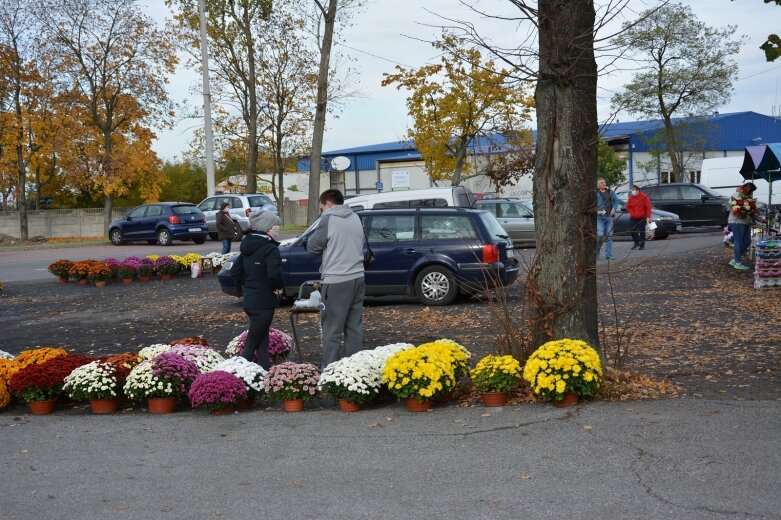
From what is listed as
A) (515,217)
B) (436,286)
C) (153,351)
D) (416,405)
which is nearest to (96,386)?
(153,351)

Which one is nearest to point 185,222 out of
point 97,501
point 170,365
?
point 170,365

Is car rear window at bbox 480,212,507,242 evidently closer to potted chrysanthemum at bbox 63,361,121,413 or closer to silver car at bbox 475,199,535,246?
potted chrysanthemum at bbox 63,361,121,413

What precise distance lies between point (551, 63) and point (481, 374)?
8.93ft

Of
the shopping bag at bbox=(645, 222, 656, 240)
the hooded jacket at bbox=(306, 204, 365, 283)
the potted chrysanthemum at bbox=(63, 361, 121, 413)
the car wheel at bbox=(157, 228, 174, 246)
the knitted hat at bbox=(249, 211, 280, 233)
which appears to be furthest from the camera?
the car wheel at bbox=(157, 228, 174, 246)

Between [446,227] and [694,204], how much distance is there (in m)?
20.4

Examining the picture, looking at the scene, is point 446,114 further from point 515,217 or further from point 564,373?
point 564,373

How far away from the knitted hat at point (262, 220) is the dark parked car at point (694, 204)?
25.7m

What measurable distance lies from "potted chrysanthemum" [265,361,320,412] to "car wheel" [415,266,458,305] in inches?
270

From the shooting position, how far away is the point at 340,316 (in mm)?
8703

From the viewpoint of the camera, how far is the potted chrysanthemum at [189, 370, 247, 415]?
305 inches

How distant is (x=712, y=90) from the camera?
1960 inches

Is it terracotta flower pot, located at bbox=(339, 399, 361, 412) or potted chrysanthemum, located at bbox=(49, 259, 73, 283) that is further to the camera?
potted chrysanthemum, located at bbox=(49, 259, 73, 283)

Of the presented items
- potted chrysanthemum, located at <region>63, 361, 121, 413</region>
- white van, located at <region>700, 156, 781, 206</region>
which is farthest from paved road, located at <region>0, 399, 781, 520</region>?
white van, located at <region>700, 156, 781, 206</region>

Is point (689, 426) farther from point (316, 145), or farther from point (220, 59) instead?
point (220, 59)
